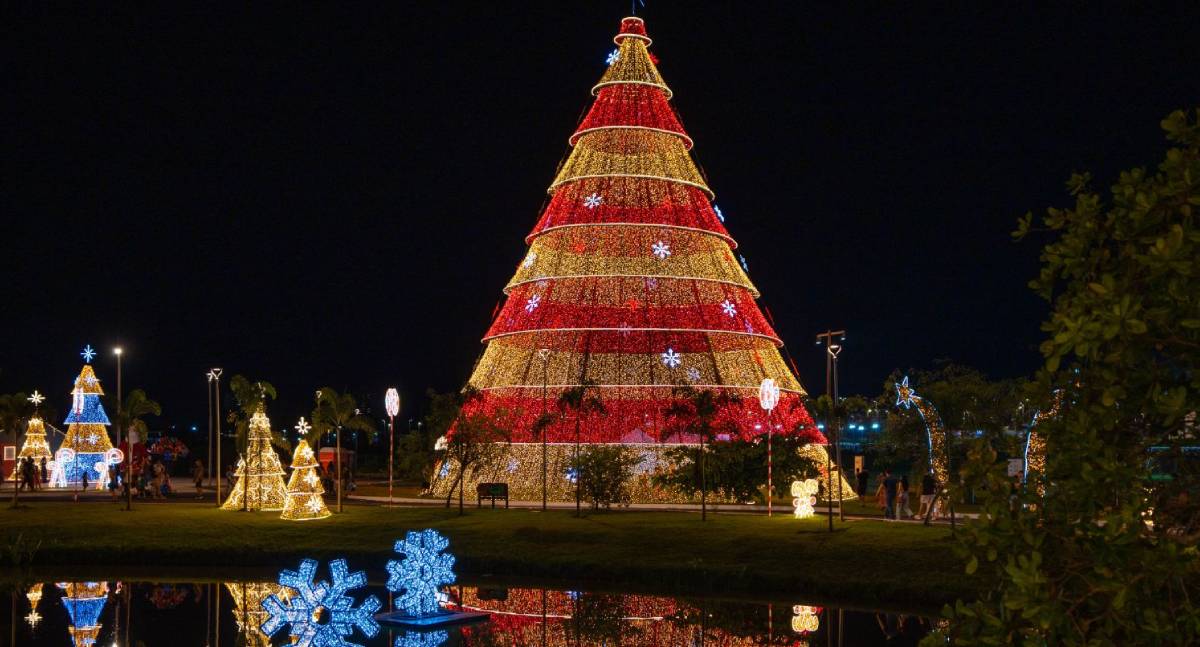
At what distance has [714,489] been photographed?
4150 centimetres

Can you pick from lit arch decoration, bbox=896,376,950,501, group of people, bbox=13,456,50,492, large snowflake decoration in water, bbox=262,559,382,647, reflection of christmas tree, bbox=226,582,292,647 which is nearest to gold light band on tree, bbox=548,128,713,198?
lit arch decoration, bbox=896,376,950,501

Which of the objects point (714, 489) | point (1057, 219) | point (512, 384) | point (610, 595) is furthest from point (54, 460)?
point (1057, 219)

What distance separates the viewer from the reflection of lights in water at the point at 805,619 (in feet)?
72.8

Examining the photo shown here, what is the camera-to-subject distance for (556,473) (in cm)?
4528

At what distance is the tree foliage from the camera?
625 centimetres

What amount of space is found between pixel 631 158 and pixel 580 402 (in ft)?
37.6

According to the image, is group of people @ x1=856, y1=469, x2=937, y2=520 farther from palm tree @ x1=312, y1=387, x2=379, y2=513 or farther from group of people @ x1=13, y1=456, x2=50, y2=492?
group of people @ x1=13, y1=456, x2=50, y2=492

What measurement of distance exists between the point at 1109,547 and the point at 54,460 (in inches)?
2589

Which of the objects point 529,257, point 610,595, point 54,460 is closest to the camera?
point 610,595

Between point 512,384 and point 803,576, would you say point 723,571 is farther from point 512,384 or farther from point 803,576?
point 512,384

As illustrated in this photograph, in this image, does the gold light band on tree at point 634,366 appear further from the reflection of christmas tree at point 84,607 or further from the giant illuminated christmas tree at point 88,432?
the giant illuminated christmas tree at point 88,432

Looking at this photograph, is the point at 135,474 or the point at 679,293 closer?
the point at 679,293

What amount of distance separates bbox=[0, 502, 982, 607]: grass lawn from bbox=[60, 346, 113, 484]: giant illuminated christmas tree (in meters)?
23.6

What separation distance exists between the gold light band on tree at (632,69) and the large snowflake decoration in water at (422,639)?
3305 cm
